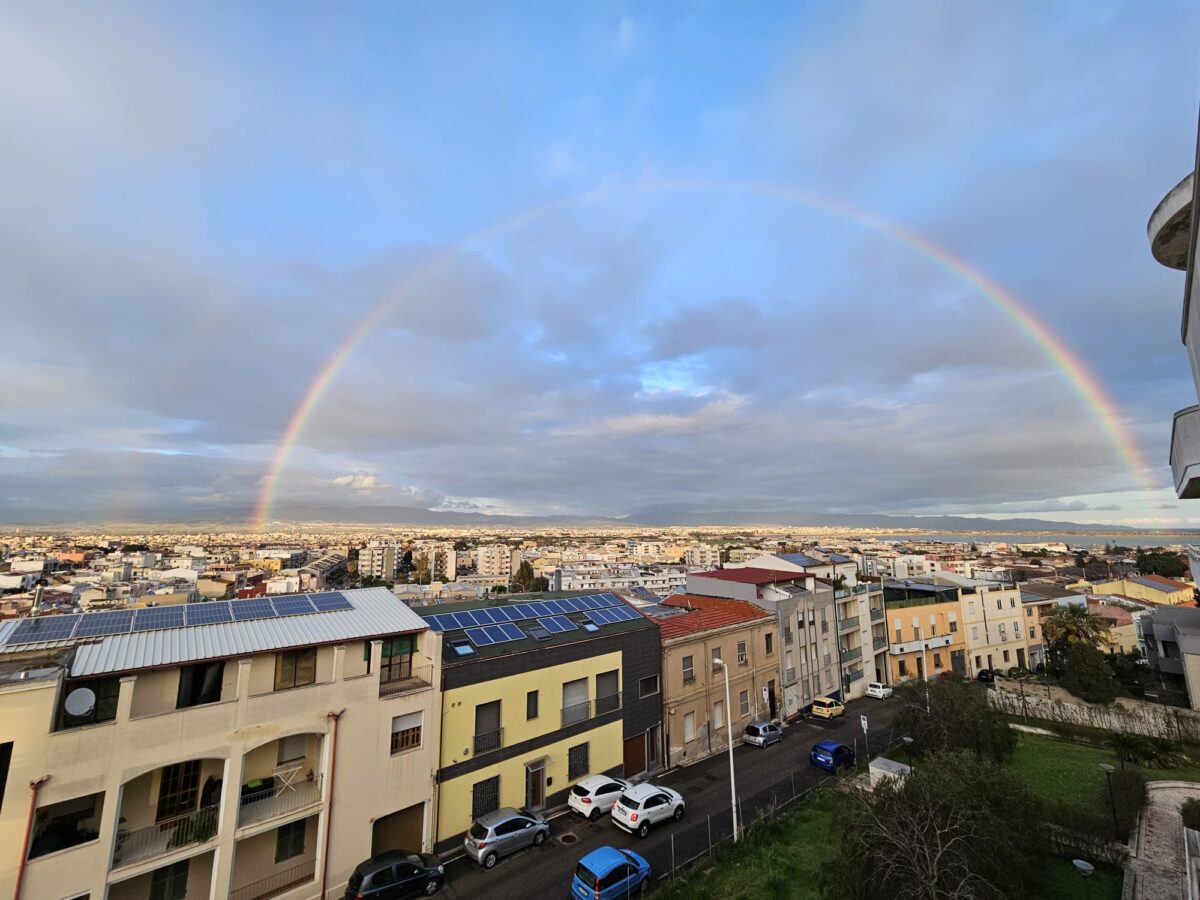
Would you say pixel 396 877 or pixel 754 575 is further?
pixel 754 575

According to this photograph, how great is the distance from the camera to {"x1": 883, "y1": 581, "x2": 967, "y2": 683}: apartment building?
5238 centimetres

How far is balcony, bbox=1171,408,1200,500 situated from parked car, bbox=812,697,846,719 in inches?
1400

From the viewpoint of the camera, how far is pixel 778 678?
3859 centimetres

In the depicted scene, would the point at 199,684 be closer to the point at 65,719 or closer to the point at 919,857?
the point at 65,719

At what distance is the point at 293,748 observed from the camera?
774 inches

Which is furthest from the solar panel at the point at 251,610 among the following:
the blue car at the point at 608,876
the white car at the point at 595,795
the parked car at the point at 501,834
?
the white car at the point at 595,795

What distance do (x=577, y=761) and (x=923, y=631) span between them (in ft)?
143

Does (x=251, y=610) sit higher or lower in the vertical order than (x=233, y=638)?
higher

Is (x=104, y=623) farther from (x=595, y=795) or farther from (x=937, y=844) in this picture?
(x=937, y=844)

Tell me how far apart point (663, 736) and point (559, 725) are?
7.69 meters

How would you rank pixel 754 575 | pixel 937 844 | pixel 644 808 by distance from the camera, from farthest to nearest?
pixel 754 575 < pixel 644 808 < pixel 937 844

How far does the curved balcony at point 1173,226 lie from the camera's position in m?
9.02

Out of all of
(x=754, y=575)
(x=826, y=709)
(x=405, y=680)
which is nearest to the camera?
(x=405, y=680)

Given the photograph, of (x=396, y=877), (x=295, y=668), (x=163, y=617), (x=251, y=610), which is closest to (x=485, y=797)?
(x=396, y=877)
